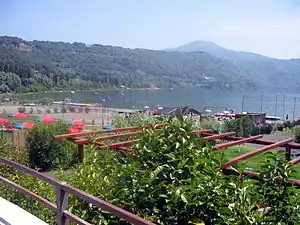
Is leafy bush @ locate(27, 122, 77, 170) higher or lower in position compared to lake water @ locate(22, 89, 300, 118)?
higher

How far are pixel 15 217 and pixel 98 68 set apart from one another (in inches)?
5243

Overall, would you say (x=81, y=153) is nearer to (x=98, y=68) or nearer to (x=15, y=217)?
(x=15, y=217)

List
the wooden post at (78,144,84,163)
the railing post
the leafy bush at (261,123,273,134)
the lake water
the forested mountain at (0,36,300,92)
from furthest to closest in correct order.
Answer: the forested mountain at (0,36,300,92) → the lake water → the leafy bush at (261,123,273,134) → the wooden post at (78,144,84,163) → the railing post

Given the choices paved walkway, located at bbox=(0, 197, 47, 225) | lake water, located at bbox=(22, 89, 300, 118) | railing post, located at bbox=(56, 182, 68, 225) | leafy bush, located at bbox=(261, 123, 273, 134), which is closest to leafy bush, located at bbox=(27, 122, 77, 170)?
paved walkway, located at bbox=(0, 197, 47, 225)

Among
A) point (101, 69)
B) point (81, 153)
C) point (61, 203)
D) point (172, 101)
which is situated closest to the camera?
point (61, 203)

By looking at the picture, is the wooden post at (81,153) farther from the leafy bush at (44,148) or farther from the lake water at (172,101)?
the lake water at (172,101)

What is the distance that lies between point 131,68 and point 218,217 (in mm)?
148520

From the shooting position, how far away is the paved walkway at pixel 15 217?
312 cm

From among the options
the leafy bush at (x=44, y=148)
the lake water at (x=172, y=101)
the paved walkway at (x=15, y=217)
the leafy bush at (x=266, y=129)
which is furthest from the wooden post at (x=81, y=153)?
the lake water at (x=172, y=101)

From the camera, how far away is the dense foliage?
9891cm

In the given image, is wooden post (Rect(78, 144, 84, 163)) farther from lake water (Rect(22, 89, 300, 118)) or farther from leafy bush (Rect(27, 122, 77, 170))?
lake water (Rect(22, 89, 300, 118))

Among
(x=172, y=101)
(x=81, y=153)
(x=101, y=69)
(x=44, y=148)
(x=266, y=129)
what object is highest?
(x=101, y=69)

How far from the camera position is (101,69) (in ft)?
442

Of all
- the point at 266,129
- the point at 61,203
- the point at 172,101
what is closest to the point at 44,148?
the point at 61,203
